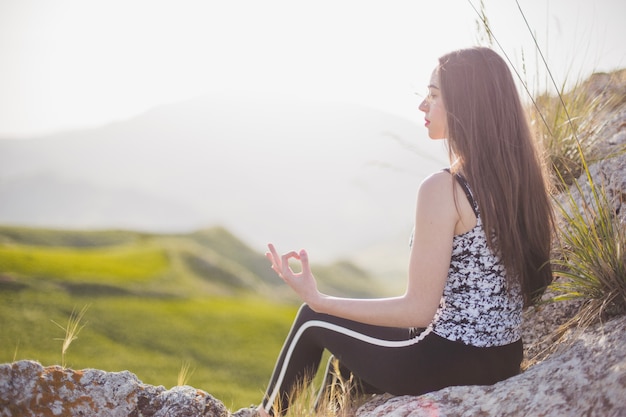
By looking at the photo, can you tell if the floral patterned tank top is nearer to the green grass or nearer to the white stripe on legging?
the white stripe on legging

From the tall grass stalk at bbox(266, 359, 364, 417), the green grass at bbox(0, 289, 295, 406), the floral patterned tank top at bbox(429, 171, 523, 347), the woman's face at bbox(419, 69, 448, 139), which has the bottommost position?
the green grass at bbox(0, 289, 295, 406)

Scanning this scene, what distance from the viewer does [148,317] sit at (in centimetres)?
1197

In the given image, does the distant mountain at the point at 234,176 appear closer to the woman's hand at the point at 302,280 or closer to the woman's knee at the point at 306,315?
the woman's knee at the point at 306,315

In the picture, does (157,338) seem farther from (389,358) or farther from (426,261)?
(426,261)

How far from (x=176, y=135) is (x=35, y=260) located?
145 m

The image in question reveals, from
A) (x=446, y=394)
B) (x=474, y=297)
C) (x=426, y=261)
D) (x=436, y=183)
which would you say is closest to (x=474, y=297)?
(x=474, y=297)

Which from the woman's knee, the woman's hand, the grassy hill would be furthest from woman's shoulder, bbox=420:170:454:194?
the grassy hill

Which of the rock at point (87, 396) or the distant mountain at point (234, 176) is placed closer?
the rock at point (87, 396)

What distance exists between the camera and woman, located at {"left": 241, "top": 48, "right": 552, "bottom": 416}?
6.38ft

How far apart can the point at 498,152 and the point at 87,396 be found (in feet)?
7.05

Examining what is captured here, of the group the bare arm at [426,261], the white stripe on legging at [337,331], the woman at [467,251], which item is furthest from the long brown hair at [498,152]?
the white stripe on legging at [337,331]

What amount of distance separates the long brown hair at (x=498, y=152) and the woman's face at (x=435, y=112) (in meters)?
0.05

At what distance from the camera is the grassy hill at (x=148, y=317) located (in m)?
9.30

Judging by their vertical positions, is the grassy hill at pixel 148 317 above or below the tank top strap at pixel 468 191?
below
